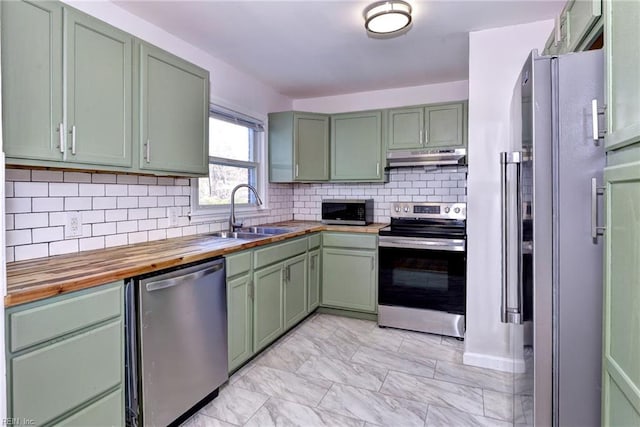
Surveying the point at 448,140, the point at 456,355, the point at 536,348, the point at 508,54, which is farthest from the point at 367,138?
the point at 536,348

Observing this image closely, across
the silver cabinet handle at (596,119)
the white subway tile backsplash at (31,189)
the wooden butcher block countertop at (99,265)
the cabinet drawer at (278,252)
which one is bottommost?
the cabinet drawer at (278,252)

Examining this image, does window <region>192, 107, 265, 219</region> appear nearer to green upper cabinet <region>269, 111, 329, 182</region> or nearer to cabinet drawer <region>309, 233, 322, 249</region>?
green upper cabinet <region>269, 111, 329, 182</region>

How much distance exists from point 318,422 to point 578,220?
5.25ft

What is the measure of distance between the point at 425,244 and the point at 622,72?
7.28 ft

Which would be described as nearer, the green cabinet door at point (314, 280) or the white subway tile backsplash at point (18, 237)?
the white subway tile backsplash at point (18, 237)

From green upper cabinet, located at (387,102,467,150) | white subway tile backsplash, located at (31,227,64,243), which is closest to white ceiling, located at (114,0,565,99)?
green upper cabinet, located at (387,102,467,150)

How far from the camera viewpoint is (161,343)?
1725mm

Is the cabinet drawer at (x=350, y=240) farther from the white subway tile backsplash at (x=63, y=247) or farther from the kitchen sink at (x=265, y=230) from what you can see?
the white subway tile backsplash at (x=63, y=247)

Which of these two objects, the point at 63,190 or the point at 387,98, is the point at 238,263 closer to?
the point at 63,190

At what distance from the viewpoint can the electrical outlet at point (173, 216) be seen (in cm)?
263

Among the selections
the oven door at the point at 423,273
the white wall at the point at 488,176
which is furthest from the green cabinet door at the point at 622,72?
the oven door at the point at 423,273

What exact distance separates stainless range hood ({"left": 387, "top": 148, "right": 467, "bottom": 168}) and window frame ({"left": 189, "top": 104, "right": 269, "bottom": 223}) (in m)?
1.37

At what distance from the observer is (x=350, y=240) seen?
345 cm

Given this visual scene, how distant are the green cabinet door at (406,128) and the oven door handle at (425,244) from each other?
102 centimetres
